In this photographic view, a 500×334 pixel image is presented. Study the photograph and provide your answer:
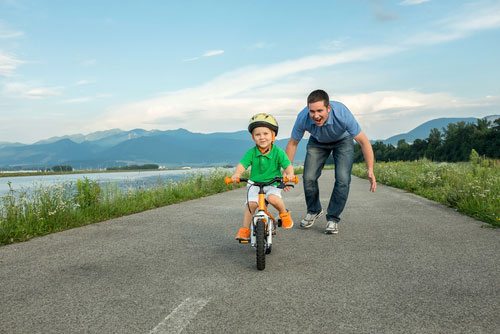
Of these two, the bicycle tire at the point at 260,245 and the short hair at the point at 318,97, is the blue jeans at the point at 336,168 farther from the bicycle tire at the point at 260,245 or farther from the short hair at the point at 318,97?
the bicycle tire at the point at 260,245

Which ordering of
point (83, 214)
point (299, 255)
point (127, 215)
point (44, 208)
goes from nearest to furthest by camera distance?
point (299, 255) → point (44, 208) → point (83, 214) → point (127, 215)

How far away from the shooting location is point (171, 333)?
8.43 ft

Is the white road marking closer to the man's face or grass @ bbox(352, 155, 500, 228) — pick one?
the man's face

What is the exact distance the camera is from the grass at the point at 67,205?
6.30m

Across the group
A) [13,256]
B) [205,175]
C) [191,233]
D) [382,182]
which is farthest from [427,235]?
[382,182]

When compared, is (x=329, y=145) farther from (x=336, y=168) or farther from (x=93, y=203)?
(x=93, y=203)

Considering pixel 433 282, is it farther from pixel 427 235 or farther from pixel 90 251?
pixel 90 251

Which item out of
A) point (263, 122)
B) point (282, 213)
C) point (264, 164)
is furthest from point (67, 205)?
point (263, 122)

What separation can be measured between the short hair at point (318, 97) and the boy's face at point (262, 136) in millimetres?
1213

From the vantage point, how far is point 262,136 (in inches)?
181

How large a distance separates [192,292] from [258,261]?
92cm

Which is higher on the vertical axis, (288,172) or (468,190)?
(288,172)

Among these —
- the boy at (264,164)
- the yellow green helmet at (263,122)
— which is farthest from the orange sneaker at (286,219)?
the yellow green helmet at (263,122)

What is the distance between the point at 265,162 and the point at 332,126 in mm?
1744
